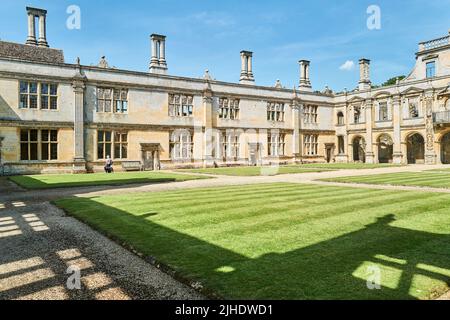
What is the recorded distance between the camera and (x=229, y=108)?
33750 millimetres

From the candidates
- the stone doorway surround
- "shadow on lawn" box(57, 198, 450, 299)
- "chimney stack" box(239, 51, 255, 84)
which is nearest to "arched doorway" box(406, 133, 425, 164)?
the stone doorway surround

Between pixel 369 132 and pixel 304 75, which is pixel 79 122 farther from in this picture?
pixel 369 132

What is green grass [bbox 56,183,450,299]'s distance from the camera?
3.97 meters

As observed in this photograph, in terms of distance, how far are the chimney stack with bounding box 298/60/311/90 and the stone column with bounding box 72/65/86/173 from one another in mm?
25725

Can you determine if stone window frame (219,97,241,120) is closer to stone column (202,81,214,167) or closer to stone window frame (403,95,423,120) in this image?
stone column (202,81,214,167)

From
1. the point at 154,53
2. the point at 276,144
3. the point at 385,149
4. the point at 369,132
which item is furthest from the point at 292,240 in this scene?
the point at 385,149

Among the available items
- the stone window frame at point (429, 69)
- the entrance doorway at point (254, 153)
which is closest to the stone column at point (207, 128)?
the entrance doorway at point (254, 153)

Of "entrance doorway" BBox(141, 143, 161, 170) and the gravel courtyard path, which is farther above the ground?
"entrance doorway" BBox(141, 143, 161, 170)

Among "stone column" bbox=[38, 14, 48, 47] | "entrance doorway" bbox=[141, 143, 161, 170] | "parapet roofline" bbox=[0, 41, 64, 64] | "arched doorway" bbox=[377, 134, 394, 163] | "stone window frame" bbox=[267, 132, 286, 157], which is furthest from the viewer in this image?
"arched doorway" bbox=[377, 134, 394, 163]

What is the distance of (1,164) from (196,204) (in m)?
19.9

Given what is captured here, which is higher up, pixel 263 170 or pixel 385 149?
pixel 385 149

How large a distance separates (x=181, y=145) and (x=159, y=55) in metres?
8.62
